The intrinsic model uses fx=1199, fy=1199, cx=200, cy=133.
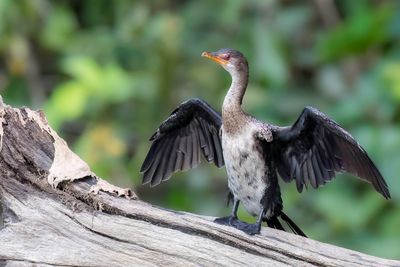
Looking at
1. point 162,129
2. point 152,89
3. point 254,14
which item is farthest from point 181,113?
point 254,14

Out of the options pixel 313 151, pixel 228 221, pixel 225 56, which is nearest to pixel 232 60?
pixel 225 56


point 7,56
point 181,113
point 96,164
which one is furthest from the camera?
point 7,56

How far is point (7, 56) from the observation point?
982cm

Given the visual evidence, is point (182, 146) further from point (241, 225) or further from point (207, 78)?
point (207, 78)

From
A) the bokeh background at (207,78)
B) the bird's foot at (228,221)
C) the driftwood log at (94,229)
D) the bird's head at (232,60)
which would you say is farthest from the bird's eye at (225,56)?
the bokeh background at (207,78)

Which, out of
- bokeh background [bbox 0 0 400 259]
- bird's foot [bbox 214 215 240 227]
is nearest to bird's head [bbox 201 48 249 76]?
bird's foot [bbox 214 215 240 227]

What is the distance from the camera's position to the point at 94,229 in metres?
4.82

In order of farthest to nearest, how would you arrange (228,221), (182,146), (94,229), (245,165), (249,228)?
(182,146) → (245,165) → (228,221) → (249,228) → (94,229)

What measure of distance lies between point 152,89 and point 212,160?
10.9 ft

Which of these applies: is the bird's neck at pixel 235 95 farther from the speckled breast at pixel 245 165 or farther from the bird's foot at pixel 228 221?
the bird's foot at pixel 228 221

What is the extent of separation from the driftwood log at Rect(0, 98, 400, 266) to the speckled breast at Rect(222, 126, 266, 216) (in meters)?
0.44

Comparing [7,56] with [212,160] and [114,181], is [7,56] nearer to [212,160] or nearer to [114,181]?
[114,181]

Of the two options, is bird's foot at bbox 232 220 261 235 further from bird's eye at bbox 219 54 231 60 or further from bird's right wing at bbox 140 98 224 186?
bird's eye at bbox 219 54 231 60

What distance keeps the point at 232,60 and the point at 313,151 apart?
0.56m
